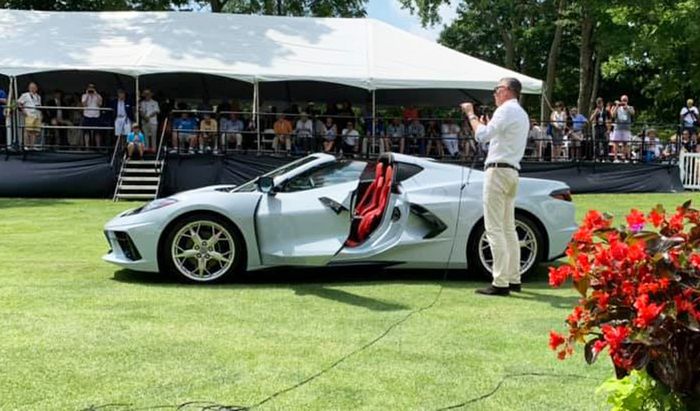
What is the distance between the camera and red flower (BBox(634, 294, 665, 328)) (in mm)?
2369

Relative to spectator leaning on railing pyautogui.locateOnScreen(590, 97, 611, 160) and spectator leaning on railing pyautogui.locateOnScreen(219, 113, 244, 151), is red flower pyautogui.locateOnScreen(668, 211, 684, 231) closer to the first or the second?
spectator leaning on railing pyautogui.locateOnScreen(219, 113, 244, 151)

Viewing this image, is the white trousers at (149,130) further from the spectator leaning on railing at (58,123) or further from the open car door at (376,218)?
the open car door at (376,218)

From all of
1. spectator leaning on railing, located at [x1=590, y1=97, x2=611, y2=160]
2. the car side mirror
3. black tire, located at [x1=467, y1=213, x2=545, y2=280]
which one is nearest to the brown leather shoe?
black tire, located at [x1=467, y1=213, x2=545, y2=280]

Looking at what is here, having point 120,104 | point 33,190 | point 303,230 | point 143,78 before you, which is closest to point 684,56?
point 143,78

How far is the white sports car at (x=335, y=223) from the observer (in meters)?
6.88

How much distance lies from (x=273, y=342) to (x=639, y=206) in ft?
40.1

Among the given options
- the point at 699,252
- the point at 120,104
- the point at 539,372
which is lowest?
the point at 539,372

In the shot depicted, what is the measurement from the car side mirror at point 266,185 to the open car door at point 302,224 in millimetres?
36

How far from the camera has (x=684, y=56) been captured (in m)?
35.2

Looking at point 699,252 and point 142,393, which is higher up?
point 699,252

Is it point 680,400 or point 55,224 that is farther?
point 55,224

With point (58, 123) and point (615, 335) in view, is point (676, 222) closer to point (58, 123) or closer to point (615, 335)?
point (615, 335)

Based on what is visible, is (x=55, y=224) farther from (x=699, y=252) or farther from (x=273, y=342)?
(x=699, y=252)

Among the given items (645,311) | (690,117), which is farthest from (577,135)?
(645,311)
